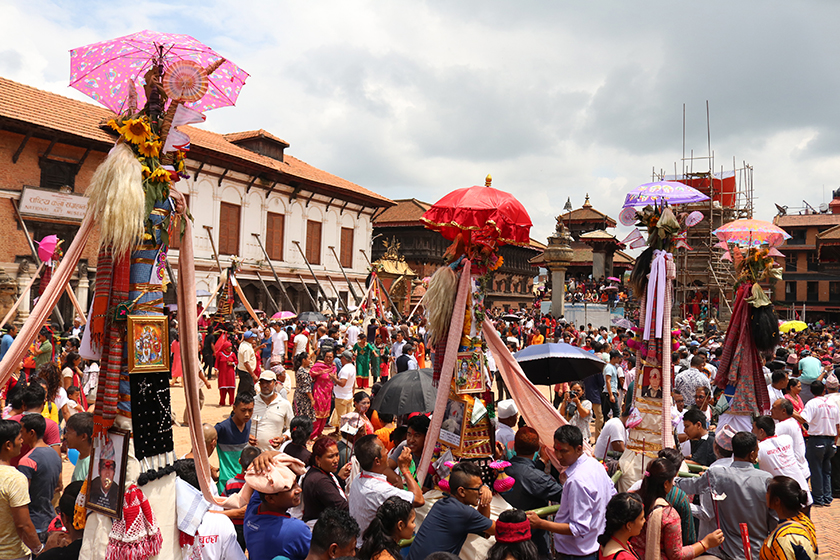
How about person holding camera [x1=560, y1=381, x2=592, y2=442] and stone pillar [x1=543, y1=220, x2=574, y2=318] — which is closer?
person holding camera [x1=560, y1=381, x2=592, y2=442]

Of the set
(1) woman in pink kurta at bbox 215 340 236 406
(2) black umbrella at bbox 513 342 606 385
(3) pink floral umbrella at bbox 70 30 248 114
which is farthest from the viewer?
(1) woman in pink kurta at bbox 215 340 236 406

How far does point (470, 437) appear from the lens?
16.9 feet

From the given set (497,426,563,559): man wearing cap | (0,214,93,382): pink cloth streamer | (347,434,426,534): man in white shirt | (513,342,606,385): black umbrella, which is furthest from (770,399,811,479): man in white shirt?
(0,214,93,382): pink cloth streamer

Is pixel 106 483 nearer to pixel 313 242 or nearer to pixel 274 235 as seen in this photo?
pixel 274 235

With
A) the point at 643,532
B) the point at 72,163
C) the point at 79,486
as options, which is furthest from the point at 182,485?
the point at 72,163

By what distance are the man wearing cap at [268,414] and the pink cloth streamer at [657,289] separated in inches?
169

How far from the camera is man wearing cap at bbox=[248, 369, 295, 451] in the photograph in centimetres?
680

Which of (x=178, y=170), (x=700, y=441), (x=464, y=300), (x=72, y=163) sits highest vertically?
(x=72, y=163)

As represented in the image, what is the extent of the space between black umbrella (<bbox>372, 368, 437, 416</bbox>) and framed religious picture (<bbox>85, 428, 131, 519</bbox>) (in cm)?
354

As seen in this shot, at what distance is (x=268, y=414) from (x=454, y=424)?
2725mm

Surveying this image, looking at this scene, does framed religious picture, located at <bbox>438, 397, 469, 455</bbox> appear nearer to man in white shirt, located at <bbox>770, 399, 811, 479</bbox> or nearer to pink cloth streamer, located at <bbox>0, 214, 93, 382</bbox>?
pink cloth streamer, located at <bbox>0, 214, 93, 382</bbox>

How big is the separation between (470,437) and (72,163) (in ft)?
71.2

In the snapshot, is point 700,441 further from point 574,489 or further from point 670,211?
point 574,489

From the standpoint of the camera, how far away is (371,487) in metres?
4.08
